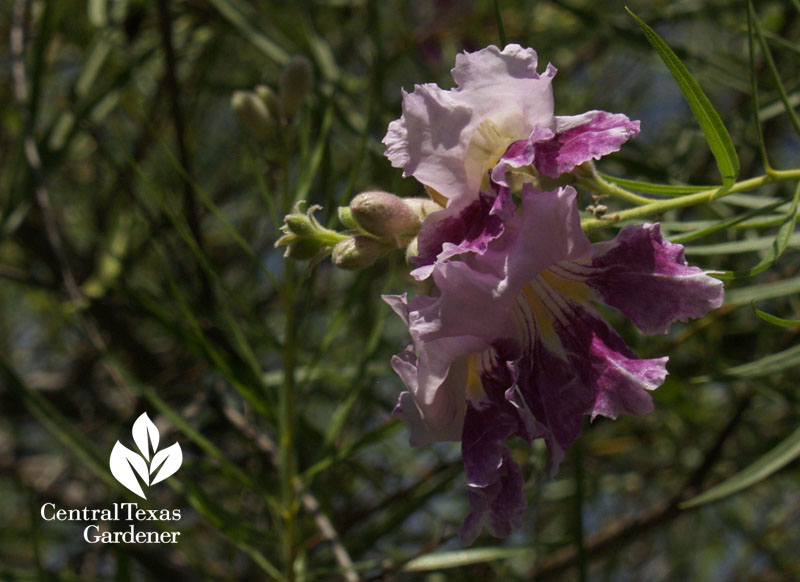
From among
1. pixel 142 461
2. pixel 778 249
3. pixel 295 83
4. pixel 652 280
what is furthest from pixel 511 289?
pixel 142 461

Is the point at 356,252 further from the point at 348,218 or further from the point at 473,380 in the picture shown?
the point at 473,380

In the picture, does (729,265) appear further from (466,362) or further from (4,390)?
(4,390)

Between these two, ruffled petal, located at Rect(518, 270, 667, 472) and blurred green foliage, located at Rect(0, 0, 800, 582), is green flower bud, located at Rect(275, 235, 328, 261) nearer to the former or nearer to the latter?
blurred green foliage, located at Rect(0, 0, 800, 582)

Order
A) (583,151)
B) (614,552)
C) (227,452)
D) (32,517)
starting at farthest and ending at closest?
(227,452), (614,552), (32,517), (583,151)

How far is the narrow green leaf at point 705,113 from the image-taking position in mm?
671

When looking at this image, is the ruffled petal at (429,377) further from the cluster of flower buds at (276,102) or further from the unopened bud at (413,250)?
the cluster of flower buds at (276,102)

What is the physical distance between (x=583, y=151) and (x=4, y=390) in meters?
1.61

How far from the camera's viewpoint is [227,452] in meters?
1.79

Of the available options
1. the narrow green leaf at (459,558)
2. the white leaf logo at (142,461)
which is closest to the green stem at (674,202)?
the narrow green leaf at (459,558)

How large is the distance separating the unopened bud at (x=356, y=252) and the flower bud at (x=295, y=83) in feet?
1.48

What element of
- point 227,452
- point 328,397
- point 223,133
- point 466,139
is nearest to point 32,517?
point 466,139

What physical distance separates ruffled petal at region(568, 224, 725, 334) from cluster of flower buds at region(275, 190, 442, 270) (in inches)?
6.0

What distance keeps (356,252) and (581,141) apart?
0.65ft

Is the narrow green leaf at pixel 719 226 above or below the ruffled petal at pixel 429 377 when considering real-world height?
above
